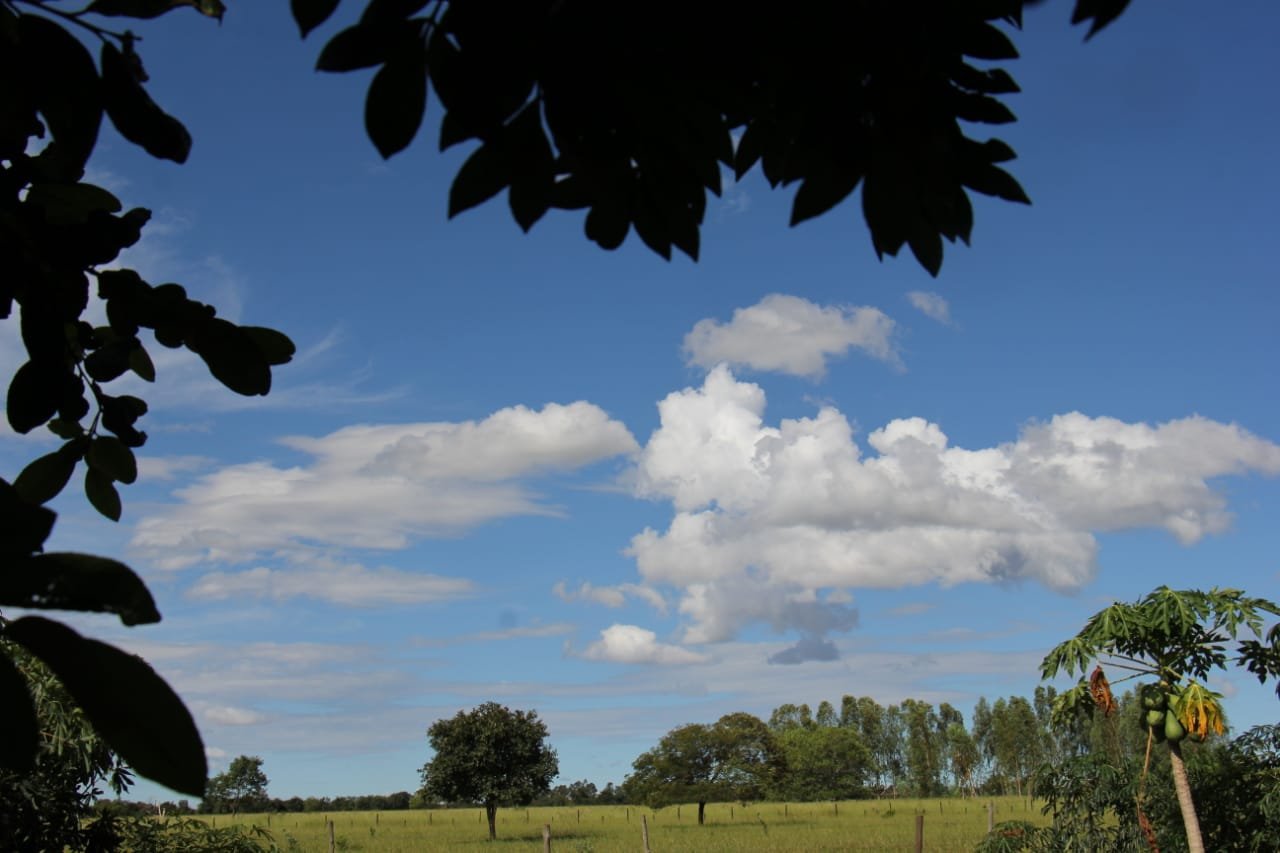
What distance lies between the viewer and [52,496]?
203cm

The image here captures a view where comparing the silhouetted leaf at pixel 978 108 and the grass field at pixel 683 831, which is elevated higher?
the silhouetted leaf at pixel 978 108

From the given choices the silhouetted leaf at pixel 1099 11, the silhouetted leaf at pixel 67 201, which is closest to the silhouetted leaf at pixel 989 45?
the silhouetted leaf at pixel 1099 11

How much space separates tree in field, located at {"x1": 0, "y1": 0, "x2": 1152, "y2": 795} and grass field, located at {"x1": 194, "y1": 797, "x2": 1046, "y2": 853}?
78.3ft

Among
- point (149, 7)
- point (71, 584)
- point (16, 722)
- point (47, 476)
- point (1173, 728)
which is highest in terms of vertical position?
point (149, 7)

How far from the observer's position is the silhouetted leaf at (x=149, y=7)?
5.13 feet

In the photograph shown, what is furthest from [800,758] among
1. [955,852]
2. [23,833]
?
[23,833]

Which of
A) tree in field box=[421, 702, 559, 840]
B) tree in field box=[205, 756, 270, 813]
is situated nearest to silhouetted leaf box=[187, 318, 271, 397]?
tree in field box=[421, 702, 559, 840]

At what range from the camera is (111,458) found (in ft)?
7.02

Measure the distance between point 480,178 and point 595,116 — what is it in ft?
0.48

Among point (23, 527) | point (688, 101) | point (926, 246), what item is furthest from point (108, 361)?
point (926, 246)

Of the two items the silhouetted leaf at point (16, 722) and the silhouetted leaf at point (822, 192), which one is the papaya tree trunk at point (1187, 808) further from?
the silhouetted leaf at point (16, 722)

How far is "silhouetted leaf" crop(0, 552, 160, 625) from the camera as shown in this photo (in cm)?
91

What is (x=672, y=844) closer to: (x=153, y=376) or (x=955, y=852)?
(x=955, y=852)

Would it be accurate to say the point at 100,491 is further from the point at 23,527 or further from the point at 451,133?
the point at 451,133
